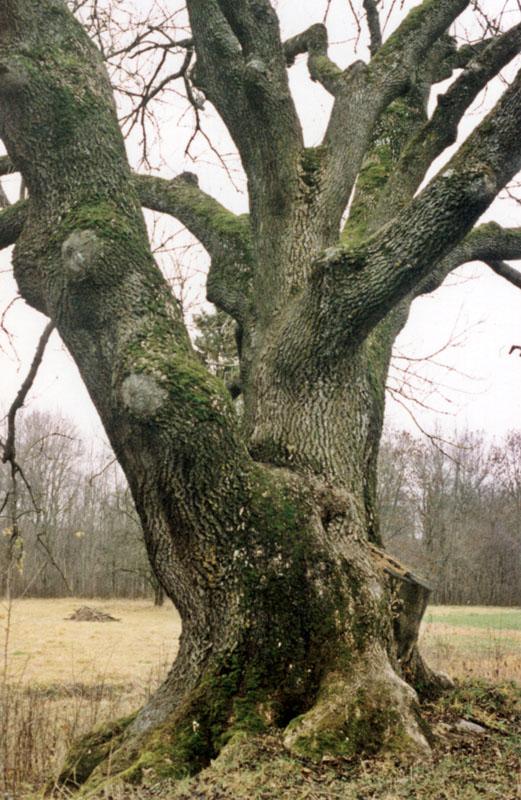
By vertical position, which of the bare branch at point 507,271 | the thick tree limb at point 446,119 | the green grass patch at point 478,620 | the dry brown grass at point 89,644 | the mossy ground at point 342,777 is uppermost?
the thick tree limb at point 446,119

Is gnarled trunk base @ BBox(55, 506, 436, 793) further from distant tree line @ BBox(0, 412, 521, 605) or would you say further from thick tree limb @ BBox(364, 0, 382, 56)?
distant tree line @ BBox(0, 412, 521, 605)

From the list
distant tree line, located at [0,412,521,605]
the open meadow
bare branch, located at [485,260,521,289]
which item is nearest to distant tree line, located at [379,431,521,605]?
distant tree line, located at [0,412,521,605]

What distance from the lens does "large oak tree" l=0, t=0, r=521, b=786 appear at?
3.22 m

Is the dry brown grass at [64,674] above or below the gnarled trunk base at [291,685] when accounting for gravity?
below

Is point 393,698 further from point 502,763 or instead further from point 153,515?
point 153,515

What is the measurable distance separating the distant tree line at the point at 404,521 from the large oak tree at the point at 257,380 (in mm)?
26721

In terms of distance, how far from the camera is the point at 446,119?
4414 millimetres

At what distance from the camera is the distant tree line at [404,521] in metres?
33.0

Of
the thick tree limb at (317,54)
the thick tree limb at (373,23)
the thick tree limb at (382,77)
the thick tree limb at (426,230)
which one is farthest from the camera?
the thick tree limb at (373,23)

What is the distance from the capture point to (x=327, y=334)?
3.95m

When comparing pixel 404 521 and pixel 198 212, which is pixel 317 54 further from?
pixel 404 521

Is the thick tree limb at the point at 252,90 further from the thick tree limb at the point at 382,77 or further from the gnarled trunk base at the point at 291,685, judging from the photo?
the gnarled trunk base at the point at 291,685

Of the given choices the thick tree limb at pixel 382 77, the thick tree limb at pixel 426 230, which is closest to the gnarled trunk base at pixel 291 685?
the thick tree limb at pixel 426 230

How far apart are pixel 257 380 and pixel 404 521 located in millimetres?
32708
